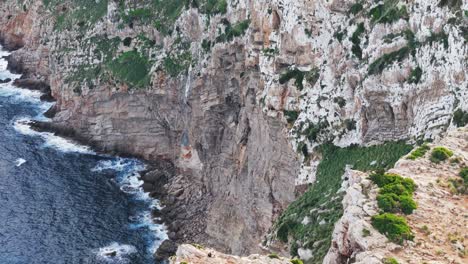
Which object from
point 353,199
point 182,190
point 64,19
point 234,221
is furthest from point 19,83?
point 353,199

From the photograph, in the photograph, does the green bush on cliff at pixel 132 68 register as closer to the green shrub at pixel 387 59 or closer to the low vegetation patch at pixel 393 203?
the green shrub at pixel 387 59

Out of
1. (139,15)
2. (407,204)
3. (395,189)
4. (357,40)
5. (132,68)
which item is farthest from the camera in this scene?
(139,15)

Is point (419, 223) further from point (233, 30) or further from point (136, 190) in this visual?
point (136, 190)

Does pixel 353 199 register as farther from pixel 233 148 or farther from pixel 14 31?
pixel 14 31

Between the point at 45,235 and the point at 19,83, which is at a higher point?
Result: the point at 19,83

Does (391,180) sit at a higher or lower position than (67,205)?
higher

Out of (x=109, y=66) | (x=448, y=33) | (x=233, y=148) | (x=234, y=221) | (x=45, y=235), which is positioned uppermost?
(x=448, y=33)

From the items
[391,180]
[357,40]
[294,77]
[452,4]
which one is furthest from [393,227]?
[294,77]
